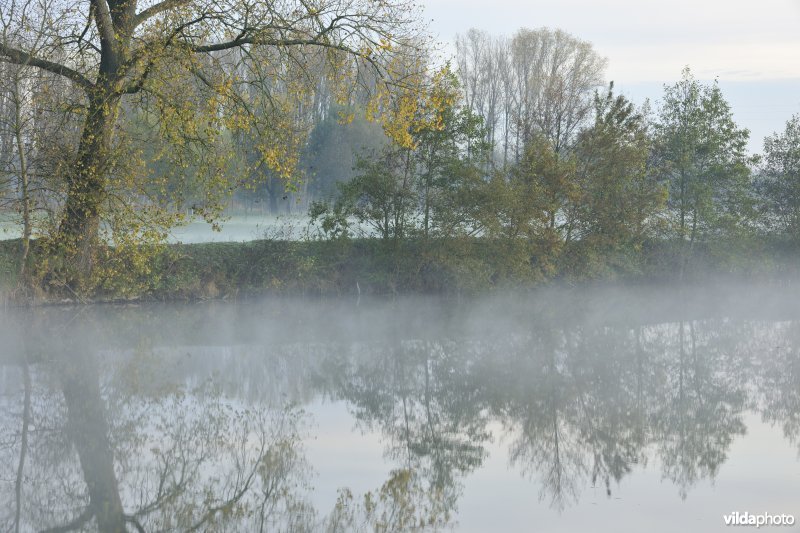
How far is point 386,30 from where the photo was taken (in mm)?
17234

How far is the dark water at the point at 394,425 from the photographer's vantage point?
24.4 ft

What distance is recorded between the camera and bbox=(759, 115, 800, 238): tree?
29.5 metres

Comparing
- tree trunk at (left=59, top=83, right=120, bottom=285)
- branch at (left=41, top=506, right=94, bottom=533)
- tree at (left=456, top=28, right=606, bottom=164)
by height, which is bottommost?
branch at (left=41, top=506, right=94, bottom=533)

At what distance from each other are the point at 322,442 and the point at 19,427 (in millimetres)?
3378

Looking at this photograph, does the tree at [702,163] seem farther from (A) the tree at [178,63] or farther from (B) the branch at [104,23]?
(B) the branch at [104,23]

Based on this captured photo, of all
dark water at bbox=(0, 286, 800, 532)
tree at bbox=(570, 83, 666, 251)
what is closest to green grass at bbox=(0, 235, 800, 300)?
tree at bbox=(570, 83, 666, 251)

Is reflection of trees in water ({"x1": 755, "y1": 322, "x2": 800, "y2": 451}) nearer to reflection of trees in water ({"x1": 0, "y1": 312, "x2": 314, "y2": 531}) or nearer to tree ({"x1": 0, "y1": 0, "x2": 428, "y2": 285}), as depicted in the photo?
reflection of trees in water ({"x1": 0, "y1": 312, "x2": 314, "y2": 531})

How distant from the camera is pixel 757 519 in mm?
7098

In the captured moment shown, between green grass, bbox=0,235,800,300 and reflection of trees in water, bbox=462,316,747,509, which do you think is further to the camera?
green grass, bbox=0,235,800,300

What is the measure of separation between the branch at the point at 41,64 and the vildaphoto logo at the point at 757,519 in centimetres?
1390

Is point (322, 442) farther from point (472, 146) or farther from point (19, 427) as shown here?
point (472, 146)

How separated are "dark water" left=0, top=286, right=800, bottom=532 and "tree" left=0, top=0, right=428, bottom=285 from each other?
3.07m

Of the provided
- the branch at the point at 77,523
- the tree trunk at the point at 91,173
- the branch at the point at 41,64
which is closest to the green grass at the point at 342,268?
the tree trunk at the point at 91,173

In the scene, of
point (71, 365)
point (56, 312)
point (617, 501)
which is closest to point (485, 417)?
point (617, 501)
